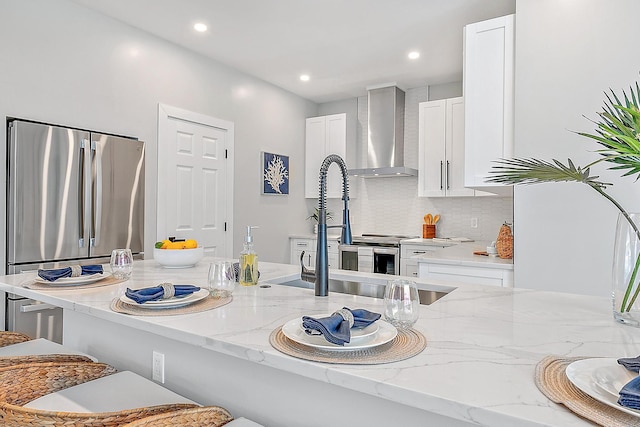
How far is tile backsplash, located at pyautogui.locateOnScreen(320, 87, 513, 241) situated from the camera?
15.3ft

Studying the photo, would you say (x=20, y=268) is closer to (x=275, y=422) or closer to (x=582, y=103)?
(x=275, y=422)

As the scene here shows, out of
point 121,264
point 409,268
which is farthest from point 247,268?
point 409,268

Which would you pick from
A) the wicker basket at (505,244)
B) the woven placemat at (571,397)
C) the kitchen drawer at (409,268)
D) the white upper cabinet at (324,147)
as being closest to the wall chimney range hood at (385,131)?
the white upper cabinet at (324,147)

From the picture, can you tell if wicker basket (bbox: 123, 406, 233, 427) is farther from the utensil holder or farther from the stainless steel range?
the utensil holder

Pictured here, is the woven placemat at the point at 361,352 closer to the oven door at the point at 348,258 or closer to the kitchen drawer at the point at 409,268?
the kitchen drawer at the point at 409,268

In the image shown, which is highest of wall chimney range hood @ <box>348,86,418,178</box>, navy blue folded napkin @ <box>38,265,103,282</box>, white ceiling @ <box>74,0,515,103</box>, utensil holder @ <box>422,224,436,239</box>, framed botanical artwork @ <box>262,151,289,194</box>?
white ceiling @ <box>74,0,515,103</box>

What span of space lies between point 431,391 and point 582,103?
2.19 m

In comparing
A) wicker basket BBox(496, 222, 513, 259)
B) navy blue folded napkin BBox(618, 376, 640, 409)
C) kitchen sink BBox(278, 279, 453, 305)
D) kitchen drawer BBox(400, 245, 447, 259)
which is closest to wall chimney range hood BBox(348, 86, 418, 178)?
kitchen drawer BBox(400, 245, 447, 259)

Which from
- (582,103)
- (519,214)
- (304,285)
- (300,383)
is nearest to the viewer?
(300,383)

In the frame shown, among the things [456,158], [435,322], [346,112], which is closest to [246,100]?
[346,112]

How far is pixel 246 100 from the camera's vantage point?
4.61 metres

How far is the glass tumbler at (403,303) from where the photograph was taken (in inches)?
43.1

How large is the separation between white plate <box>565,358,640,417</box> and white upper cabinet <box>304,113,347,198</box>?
441cm

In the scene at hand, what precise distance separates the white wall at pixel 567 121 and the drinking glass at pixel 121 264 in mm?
2108
